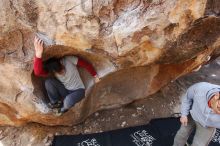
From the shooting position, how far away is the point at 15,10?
3.13m

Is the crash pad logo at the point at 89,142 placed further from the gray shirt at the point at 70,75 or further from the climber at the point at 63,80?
the gray shirt at the point at 70,75

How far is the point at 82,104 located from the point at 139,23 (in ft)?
3.85

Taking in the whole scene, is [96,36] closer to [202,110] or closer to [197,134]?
[202,110]

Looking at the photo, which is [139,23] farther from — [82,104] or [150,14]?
[82,104]

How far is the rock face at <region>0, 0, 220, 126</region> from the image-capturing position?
3.06 metres

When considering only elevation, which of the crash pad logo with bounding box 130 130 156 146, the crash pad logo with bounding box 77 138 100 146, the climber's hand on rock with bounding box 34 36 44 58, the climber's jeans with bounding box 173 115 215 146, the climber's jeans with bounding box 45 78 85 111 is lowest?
the crash pad logo with bounding box 130 130 156 146

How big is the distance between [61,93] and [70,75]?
0.25 meters

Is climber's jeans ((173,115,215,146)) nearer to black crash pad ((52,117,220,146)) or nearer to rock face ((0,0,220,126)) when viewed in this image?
black crash pad ((52,117,220,146))

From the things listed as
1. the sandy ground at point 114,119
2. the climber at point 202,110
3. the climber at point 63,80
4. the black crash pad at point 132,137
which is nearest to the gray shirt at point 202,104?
the climber at point 202,110

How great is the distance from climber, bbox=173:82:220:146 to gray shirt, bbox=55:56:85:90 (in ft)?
3.36

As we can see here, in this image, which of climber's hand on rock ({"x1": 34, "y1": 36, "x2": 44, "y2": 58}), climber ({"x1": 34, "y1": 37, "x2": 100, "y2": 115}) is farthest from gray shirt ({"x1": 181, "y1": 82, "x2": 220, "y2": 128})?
climber's hand on rock ({"x1": 34, "y1": 36, "x2": 44, "y2": 58})

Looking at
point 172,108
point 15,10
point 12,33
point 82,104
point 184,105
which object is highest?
point 15,10

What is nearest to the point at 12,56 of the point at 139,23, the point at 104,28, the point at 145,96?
the point at 104,28

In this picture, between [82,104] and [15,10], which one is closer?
[15,10]
